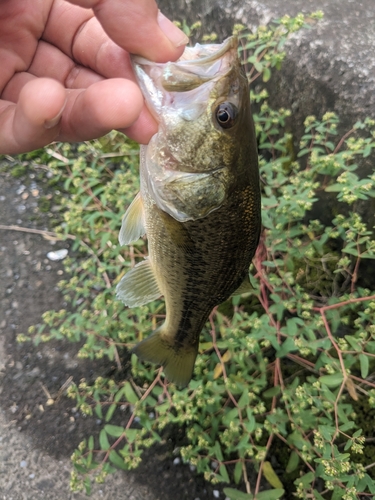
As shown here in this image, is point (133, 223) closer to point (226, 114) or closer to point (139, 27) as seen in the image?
point (226, 114)

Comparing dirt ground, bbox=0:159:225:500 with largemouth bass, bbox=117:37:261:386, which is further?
dirt ground, bbox=0:159:225:500

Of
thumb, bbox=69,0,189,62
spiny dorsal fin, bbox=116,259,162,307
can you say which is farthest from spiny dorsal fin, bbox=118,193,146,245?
thumb, bbox=69,0,189,62

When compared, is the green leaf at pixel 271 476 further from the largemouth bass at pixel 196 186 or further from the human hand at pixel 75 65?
the human hand at pixel 75 65

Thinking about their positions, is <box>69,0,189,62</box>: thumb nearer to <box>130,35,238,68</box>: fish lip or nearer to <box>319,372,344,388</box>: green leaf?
<box>130,35,238,68</box>: fish lip

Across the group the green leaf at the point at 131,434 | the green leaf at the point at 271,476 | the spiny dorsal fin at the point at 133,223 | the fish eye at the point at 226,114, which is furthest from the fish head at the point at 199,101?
the green leaf at the point at 271,476

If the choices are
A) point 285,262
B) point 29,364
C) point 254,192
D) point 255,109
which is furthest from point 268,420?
point 255,109
